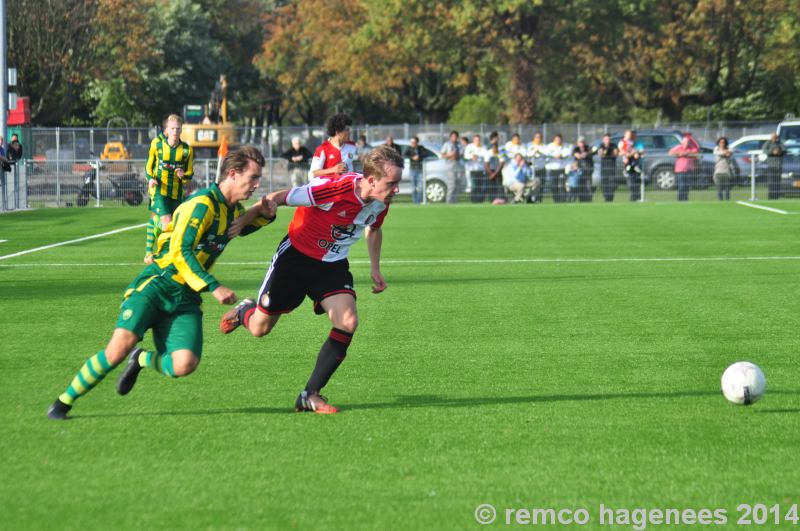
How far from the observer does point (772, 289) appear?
13977 mm

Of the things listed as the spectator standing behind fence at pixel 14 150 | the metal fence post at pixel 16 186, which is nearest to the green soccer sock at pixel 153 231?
the metal fence post at pixel 16 186

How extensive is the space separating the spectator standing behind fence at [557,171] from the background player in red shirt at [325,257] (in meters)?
24.8

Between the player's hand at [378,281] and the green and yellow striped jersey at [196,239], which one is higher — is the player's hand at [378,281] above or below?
below

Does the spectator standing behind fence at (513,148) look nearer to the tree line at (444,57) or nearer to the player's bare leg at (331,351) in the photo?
the tree line at (444,57)

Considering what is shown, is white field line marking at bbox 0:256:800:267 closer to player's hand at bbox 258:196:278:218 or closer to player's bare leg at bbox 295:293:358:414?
player's bare leg at bbox 295:293:358:414

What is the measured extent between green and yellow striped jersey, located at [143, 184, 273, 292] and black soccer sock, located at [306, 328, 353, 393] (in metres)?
0.84

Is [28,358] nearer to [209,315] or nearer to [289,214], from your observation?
[209,315]

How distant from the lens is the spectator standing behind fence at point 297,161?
31188mm

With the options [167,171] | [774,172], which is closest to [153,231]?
[167,171]

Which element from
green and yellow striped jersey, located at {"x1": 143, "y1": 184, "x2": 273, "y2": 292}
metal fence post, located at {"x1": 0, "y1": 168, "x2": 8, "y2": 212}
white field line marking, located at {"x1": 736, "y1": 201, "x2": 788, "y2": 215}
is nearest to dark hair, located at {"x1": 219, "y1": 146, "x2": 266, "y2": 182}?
green and yellow striped jersey, located at {"x1": 143, "y1": 184, "x2": 273, "y2": 292}

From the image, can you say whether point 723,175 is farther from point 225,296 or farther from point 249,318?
point 225,296

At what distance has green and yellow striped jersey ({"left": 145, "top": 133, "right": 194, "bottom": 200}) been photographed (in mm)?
15961

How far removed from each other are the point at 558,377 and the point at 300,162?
23.7m

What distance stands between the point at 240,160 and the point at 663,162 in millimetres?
29332
